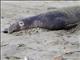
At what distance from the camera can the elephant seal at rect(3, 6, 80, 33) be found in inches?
259

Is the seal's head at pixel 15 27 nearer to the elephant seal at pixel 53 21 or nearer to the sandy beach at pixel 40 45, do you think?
the elephant seal at pixel 53 21

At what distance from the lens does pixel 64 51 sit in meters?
4.87

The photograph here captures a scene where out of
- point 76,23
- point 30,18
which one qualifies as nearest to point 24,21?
point 30,18

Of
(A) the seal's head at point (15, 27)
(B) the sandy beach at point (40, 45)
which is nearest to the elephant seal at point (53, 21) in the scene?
(A) the seal's head at point (15, 27)

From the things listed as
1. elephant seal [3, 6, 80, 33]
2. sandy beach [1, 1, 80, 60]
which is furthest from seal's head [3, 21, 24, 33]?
sandy beach [1, 1, 80, 60]

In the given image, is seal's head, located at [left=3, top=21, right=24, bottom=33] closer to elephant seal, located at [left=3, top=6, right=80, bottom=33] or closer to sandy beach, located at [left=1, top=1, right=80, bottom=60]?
elephant seal, located at [left=3, top=6, right=80, bottom=33]

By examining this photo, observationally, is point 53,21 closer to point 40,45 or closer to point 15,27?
point 15,27

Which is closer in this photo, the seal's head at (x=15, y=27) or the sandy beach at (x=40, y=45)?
the sandy beach at (x=40, y=45)

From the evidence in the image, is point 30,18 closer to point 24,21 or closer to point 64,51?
point 24,21

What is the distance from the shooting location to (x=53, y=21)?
6.71 metres

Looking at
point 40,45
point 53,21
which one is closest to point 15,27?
point 53,21

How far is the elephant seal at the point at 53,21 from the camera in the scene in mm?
6578

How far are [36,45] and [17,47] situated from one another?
0.32 metres

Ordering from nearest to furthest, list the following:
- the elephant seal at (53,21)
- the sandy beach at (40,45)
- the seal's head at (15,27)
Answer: the sandy beach at (40,45), the elephant seal at (53,21), the seal's head at (15,27)
